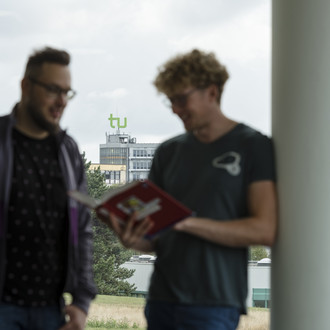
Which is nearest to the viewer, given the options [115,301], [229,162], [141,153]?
[229,162]

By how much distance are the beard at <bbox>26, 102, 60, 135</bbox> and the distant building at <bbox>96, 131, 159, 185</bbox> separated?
12233 mm

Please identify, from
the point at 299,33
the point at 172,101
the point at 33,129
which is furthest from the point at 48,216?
the point at 299,33

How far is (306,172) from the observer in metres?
1.92

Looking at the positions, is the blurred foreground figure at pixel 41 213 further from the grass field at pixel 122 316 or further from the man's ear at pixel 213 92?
the grass field at pixel 122 316

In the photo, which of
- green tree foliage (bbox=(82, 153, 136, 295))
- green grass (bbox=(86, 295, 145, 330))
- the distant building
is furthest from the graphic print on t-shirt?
green tree foliage (bbox=(82, 153, 136, 295))

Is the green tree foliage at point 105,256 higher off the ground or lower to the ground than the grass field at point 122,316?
higher

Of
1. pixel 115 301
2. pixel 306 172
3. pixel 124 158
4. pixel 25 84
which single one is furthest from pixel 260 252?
pixel 25 84

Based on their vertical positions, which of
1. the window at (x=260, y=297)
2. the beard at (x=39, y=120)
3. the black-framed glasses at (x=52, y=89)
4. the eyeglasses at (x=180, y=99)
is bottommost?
the window at (x=260, y=297)

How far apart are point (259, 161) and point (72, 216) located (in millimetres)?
539

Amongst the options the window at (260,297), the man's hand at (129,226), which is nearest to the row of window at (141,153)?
the window at (260,297)

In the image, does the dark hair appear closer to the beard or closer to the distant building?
the beard

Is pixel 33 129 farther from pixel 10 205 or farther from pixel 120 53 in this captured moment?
pixel 120 53

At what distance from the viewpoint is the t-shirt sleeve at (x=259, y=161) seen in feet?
5.88

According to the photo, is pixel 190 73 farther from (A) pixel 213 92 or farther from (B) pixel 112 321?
(B) pixel 112 321
